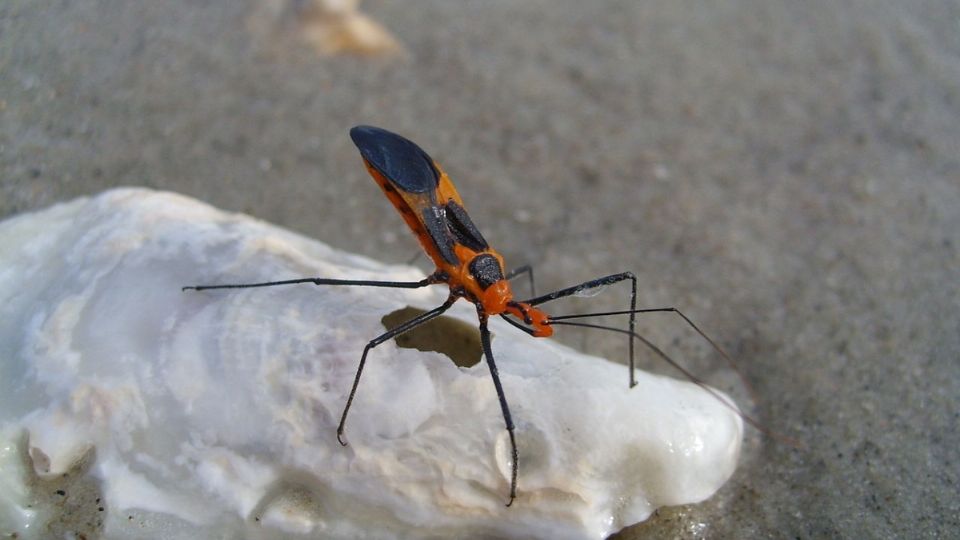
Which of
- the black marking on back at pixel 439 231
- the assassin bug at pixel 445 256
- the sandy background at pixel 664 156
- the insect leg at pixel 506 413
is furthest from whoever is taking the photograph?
the sandy background at pixel 664 156

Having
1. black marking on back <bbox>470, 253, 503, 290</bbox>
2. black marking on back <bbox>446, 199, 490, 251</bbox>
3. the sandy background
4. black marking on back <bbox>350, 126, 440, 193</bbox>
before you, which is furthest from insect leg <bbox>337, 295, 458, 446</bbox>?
the sandy background

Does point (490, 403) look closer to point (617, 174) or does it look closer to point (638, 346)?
point (638, 346)

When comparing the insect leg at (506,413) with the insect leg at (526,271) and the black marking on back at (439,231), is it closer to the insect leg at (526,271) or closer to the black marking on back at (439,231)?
the black marking on back at (439,231)

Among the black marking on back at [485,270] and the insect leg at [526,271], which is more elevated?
the black marking on back at [485,270]

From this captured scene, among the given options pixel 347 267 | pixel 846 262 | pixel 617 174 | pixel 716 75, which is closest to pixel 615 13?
pixel 716 75

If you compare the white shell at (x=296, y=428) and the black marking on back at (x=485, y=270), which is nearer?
the white shell at (x=296, y=428)

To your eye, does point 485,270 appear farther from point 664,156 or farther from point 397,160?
point 664,156

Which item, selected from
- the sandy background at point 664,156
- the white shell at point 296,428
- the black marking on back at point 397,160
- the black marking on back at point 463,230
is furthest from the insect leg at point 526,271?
the white shell at point 296,428
